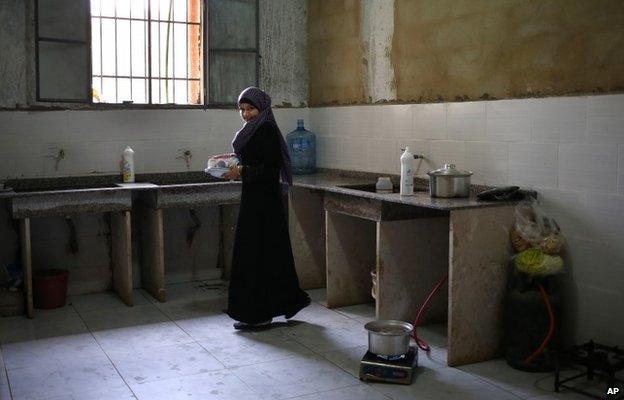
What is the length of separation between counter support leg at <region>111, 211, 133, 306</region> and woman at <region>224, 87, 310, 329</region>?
0.92 metres

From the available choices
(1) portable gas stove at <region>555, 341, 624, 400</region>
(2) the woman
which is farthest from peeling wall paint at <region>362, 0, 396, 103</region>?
(1) portable gas stove at <region>555, 341, 624, 400</region>

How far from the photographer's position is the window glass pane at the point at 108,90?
5.42 m

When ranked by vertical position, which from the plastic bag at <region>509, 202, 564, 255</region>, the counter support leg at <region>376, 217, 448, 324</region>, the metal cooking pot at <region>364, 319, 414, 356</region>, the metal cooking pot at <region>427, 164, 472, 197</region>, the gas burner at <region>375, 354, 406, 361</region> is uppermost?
the metal cooking pot at <region>427, 164, 472, 197</region>

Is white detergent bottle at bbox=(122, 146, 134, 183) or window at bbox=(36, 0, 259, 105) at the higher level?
window at bbox=(36, 0, 259, 105)

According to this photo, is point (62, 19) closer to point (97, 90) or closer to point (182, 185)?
point (97, 90)

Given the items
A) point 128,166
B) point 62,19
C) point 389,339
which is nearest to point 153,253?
point 128,166

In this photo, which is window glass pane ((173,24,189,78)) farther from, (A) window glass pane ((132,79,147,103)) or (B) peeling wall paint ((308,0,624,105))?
(B) peeling wall paint ((308,0,624,105))

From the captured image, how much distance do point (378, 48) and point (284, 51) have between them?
3.41 ft

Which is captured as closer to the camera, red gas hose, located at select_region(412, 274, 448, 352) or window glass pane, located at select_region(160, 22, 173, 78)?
red gas hose, located at select_region(412, 274, 448, 352)

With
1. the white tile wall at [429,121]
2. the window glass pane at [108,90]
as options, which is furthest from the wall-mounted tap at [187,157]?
the white tile wall at [429,121]

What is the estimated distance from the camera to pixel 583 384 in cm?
355

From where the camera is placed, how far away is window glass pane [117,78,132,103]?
5.49m

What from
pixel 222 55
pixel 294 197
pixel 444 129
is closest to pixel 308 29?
pixel 222 55

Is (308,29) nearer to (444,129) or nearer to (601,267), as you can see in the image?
(444,129)
